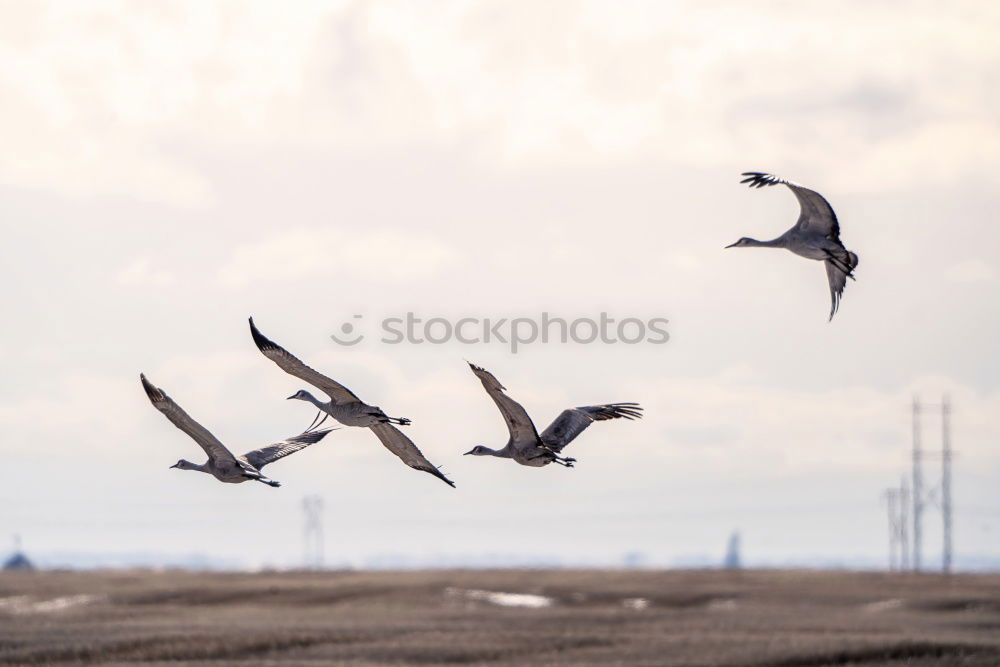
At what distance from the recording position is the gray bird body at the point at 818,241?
1975 cm

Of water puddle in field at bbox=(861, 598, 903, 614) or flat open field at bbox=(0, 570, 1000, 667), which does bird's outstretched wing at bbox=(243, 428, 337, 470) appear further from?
water puddle in field at bbox=(861, 598, 903, 614)

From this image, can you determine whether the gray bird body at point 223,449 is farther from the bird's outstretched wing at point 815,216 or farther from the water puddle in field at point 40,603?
the water puddle in field at point 40,603

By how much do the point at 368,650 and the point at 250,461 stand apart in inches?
1832

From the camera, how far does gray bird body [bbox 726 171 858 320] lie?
19.8m

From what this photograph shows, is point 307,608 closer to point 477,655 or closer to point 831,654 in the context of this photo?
point 477,655

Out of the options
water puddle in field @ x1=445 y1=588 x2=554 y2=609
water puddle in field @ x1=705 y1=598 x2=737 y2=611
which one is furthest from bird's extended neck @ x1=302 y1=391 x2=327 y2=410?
water puddle in field @ x1=445 y1=588 x2=554 y2=609

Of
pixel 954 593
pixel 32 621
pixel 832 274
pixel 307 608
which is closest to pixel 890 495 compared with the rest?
pixel 954 593

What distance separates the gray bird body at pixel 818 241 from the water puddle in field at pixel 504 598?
73369 mm

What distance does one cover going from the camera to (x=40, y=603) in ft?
303

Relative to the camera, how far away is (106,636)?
217 feet

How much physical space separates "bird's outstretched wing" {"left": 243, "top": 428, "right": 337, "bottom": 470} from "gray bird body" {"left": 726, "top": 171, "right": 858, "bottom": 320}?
559 centimetres

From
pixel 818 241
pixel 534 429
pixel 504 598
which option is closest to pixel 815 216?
pixel 818 241

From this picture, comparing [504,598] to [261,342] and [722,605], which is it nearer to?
[722,605]

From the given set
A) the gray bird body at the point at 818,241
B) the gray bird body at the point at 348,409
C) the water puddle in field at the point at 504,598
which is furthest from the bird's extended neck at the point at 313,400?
the water puddle in field at the point at 504,598
